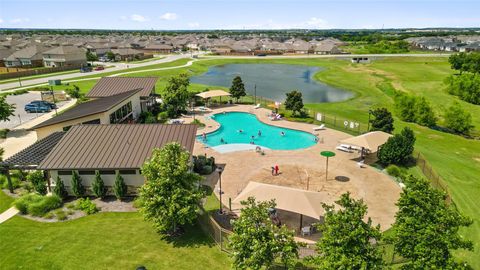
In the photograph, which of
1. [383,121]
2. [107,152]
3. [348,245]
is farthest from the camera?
[383,121]

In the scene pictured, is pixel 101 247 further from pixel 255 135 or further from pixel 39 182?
pixel 255 135

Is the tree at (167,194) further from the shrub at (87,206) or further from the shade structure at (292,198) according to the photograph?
the shrub at (87,206)

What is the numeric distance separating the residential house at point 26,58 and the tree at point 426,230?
388ft

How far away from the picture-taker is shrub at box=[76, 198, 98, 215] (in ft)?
75.1

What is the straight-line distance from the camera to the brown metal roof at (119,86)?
46562 mm

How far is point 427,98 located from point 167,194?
6380cm

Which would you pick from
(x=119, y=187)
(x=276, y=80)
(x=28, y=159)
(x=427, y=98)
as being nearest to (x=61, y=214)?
(x=119, y=187)

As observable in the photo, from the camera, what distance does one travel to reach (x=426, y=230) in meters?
13.9

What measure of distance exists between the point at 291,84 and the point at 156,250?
243 feet

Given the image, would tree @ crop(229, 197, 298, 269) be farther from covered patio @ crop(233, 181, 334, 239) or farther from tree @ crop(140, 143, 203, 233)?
covered patio @ crop(233, 181, 334, 239)

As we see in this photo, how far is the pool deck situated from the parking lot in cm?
2661

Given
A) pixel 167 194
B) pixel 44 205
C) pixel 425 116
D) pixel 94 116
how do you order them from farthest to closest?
1. pixel 425 116
2. pixel 94 116
3. pixel 44 205
4. pixel 167 194

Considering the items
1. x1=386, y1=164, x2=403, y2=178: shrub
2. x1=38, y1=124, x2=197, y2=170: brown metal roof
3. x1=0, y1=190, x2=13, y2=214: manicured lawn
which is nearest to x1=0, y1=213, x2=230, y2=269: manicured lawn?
x1=0, y1=190, x2=13, y2=214: manicured lawn

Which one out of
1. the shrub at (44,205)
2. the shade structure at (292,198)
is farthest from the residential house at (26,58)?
the shade structure at (292,198)
